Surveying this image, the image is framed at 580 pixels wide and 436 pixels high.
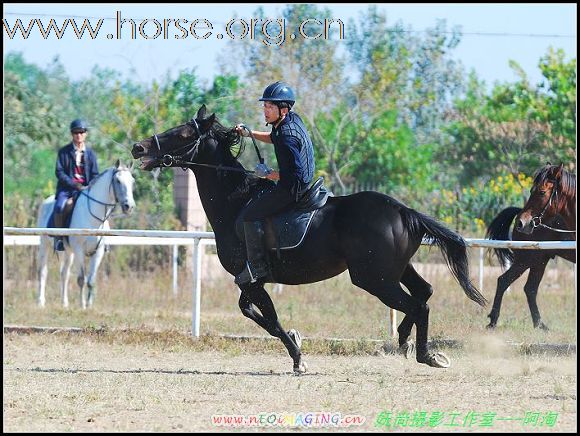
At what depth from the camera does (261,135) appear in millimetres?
10352

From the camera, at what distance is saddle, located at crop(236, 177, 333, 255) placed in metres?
9.85

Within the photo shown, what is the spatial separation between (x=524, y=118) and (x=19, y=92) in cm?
1374

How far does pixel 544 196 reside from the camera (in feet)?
41.9

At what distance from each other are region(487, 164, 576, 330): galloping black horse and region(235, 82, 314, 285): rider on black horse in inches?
155

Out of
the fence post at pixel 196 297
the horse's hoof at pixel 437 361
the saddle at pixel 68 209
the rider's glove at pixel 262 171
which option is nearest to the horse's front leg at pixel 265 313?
the rider's glove at pixel 262 171

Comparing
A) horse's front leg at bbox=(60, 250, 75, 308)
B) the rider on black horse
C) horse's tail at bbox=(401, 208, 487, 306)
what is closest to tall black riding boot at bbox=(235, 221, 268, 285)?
the rider on black horse

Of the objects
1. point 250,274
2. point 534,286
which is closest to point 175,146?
point 250,274

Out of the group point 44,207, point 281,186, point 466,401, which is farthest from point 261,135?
point 44,207

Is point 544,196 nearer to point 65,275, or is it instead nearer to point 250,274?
point 250,274

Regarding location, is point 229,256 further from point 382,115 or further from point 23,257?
point 382,115

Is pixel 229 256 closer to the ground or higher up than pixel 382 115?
closer to the ground

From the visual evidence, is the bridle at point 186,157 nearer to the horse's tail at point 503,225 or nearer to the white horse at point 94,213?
the horse's tail at point 503,225

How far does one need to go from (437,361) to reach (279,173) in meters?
2.17

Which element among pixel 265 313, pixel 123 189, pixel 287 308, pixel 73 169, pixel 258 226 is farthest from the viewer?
pixel 73 169
